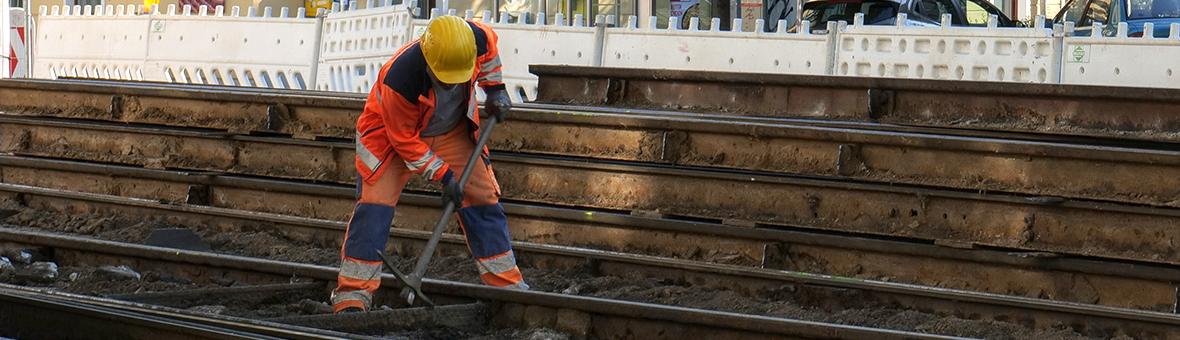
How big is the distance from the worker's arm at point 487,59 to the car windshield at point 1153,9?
1121 centimetres

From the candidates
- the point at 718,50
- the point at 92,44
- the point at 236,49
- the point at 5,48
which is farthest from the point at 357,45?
the point at 5,48

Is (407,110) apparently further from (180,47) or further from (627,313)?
(180,47)

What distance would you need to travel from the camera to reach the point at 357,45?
17.5 m

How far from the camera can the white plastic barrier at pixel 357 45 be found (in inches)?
675

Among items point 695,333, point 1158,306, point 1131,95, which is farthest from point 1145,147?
point 695,333

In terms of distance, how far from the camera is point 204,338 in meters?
6.63

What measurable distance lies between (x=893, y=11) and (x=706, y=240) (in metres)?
11.7

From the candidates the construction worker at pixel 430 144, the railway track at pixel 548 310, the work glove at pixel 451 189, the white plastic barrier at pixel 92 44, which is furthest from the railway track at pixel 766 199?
the white plastic barrier at pixel 92 44

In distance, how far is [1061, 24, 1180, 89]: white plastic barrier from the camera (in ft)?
38.9

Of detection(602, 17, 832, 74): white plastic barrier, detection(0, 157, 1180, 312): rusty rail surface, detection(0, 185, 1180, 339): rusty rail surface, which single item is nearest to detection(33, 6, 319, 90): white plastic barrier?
detection(602, 17, 832, 74): white plastic barrier

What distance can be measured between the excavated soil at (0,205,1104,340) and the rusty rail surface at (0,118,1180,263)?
0.49 meters

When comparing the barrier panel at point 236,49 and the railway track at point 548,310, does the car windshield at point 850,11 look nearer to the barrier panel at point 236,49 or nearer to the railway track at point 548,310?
the barrier panel at point 236,49

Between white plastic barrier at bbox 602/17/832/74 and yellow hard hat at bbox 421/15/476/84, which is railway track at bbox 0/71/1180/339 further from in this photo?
white plastic barrier at bbox 602/17/832/74

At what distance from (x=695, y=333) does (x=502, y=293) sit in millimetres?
991
